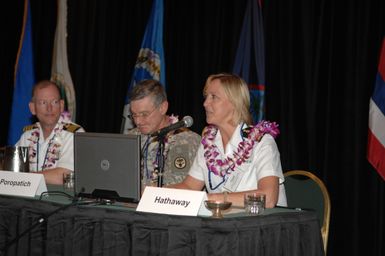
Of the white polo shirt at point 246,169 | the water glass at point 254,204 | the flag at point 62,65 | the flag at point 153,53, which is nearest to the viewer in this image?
the water glass at point 254,204

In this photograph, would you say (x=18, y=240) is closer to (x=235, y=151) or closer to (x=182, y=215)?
(x=182, y=215)

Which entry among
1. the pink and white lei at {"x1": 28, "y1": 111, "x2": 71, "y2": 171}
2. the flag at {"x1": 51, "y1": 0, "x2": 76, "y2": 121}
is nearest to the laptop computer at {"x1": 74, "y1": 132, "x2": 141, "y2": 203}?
the pink and white lei at {"x1": 28, "y1": 111, "x2": 71, "y2": 171}

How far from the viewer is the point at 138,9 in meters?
5.77

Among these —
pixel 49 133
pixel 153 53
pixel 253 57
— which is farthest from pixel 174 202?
pixel 153 53

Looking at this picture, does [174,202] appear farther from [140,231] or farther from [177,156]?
[177,156]

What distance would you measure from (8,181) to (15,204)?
27 centimetres

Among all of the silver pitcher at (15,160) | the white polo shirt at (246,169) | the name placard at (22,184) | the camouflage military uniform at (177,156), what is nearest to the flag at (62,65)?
the camouflage military uniform at (177,156)

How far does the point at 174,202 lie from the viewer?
2.52 meters

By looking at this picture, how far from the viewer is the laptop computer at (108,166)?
8.84ft

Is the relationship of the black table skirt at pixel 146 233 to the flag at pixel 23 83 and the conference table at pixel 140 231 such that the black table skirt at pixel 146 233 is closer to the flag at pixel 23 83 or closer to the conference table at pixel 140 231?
the conference table at pixel 140 231

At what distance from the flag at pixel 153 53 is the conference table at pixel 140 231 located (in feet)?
9.07

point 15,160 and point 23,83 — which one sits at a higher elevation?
point 23,83

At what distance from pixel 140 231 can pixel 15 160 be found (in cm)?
118

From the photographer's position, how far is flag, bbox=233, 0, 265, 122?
4.84m
